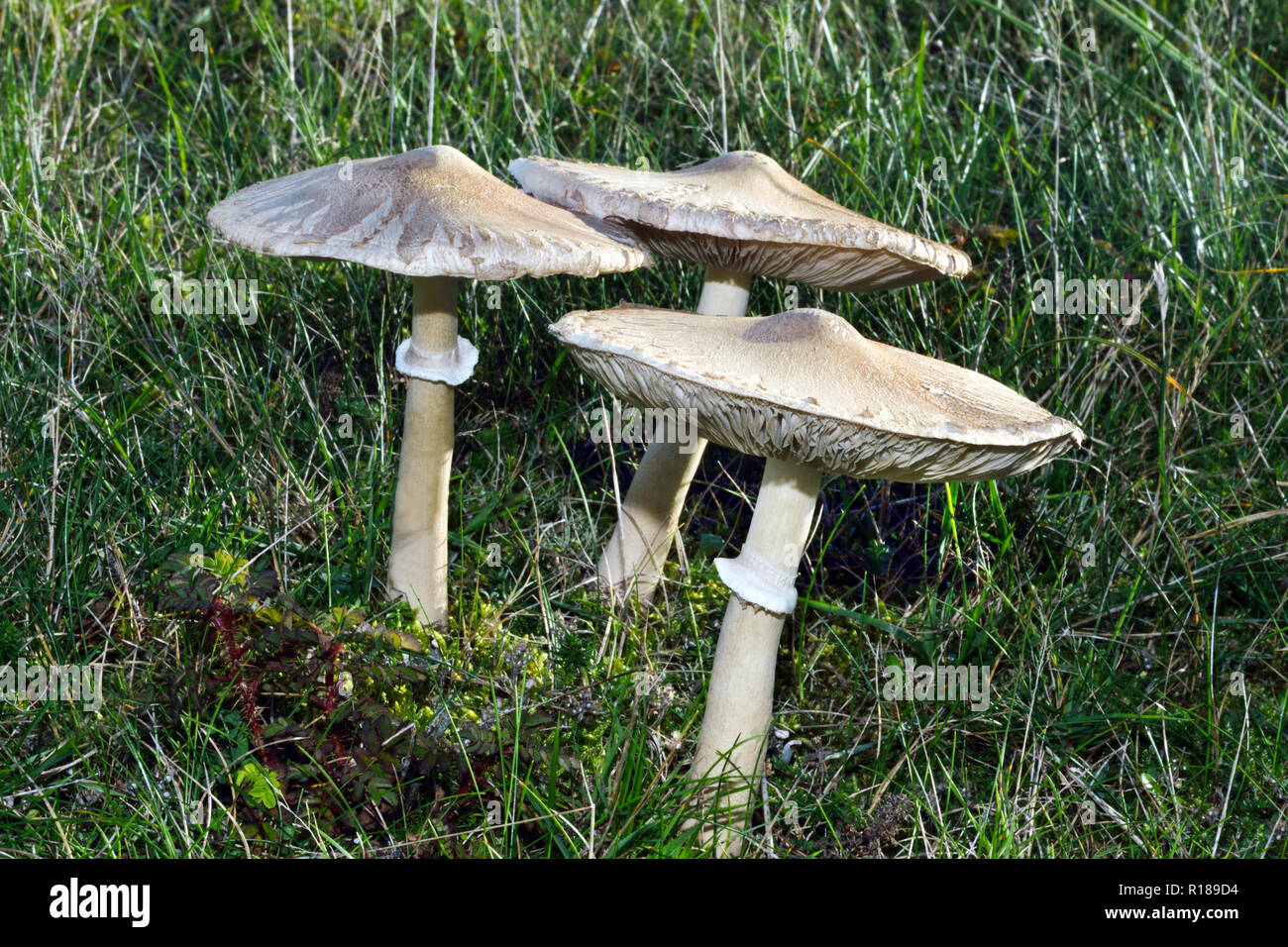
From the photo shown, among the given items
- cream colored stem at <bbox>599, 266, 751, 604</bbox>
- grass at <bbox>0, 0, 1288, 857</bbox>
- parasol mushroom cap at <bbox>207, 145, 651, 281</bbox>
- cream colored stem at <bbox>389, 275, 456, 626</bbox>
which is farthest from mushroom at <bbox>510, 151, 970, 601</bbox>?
cream colored stem at <bbox>389, 275, 456, 626</bbox>

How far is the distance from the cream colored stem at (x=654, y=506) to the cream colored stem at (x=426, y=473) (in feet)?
2.17

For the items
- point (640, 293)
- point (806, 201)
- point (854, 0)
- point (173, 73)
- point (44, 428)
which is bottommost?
point (44, 428)

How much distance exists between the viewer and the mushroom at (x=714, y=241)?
3.24 m

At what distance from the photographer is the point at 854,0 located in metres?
6.70

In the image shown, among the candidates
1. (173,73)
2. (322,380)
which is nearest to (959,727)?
(322,380)

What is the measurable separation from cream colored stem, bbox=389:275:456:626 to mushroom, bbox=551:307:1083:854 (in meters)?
0.72

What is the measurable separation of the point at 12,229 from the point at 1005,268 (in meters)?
4.56

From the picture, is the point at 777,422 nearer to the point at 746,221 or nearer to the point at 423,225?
the point at 746,221

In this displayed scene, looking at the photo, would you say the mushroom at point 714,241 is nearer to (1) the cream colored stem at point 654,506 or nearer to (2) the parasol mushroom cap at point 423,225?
(1) the cream colored stem at point 654,506

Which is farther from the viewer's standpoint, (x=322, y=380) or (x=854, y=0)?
(x=854, y=0)

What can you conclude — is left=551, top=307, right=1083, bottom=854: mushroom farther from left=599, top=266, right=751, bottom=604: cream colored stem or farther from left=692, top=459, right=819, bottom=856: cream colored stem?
left=599, top=266, right=751, bottom=604: cream colored stem

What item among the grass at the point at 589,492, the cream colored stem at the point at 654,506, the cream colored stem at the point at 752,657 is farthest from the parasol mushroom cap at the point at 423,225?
the grass at the point at 589,492

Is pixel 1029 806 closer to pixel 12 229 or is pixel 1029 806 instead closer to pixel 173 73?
pixel 12 229

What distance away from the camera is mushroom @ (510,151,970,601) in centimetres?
324
